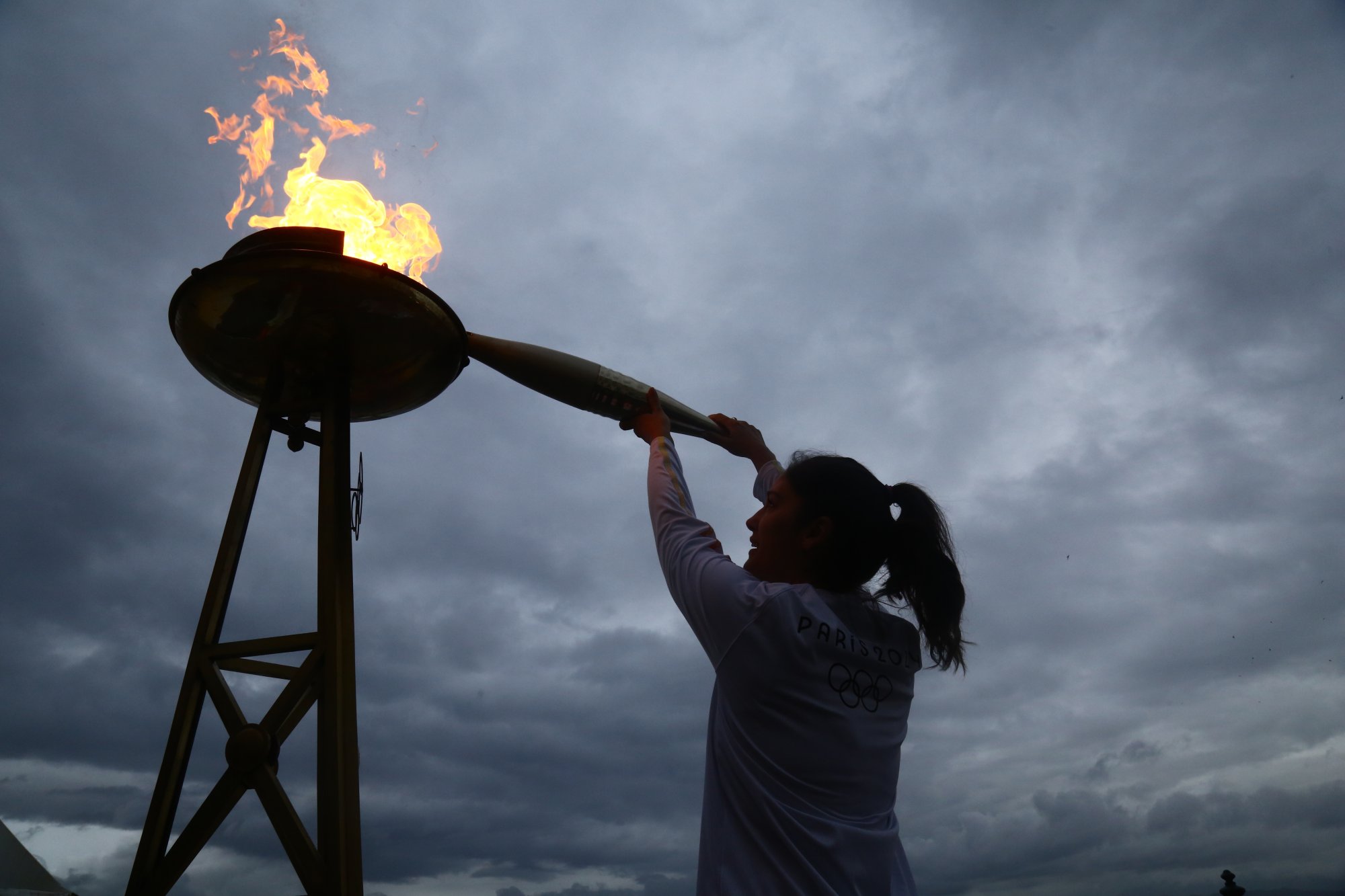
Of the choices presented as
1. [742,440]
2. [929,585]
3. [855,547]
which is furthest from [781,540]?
[742,440]

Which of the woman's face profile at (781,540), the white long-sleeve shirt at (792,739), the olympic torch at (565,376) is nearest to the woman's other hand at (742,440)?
the olympic torch at (565,376)

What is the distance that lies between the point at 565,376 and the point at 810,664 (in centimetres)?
228

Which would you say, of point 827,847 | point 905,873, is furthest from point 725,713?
point 905,873

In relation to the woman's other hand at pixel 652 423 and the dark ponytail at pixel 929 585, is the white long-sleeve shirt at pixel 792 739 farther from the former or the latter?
the woman's other hand at pixel 652 423

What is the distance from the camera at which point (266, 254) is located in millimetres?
3539

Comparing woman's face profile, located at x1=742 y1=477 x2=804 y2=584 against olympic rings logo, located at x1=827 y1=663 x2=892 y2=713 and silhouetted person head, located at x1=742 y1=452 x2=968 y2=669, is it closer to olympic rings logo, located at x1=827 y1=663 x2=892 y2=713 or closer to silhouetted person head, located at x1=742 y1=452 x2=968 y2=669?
silhouetted person head, located at x1=742 y1=452 x2=968 y2=669

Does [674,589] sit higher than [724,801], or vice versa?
[674,589]

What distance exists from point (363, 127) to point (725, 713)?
13.2 feet

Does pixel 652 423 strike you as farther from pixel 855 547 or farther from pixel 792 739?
pixel 792 739

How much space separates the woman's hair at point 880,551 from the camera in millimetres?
3035

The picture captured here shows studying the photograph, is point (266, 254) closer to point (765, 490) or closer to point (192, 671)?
point (192, 671)

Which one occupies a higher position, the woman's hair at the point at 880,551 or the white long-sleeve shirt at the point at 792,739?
the woman's hair at the point at 880,551

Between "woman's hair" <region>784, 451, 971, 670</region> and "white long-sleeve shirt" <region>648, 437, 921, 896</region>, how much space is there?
223 mm

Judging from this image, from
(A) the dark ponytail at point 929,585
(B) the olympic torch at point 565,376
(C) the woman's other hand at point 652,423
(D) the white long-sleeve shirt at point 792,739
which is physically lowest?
(D) the white long-sleeve shirt at point 792,739
